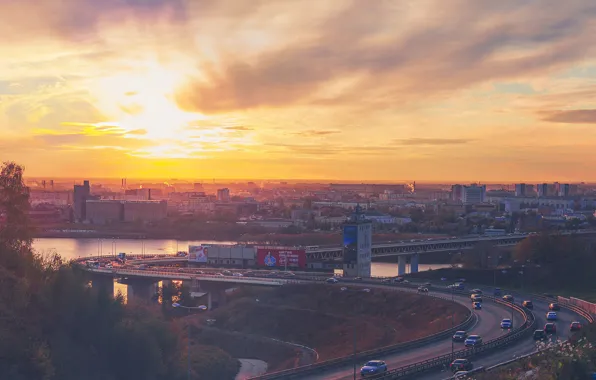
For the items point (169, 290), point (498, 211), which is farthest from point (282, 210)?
point (169, 290)

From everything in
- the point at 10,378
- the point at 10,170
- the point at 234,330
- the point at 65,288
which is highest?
the point at 10,170

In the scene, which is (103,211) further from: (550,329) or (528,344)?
(528,344)

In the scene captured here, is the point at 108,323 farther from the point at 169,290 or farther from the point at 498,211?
the point at 498,211

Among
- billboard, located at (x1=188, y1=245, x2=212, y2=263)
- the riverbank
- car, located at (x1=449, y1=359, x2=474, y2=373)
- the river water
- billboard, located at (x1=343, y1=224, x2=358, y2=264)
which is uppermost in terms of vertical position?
billboard, located at (x1=343, y1=224, x2=358, y2=264)

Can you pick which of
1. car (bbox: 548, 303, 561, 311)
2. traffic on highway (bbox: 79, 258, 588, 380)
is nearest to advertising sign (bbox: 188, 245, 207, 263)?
traffic on highway (bbox: 79, 258, 588, 380)

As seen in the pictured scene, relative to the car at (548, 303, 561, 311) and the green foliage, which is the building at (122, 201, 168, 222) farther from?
the green foliage
